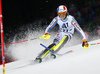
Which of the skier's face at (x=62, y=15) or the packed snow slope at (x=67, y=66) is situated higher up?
the skier's face at (x=62, y=15)

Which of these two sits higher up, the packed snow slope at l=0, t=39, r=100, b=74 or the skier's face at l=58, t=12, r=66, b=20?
the skier's face at l=58, t=12, r=66, b=20

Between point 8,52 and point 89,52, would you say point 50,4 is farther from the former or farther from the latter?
point 89,52

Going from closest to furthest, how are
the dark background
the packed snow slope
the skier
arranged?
1. the packed snow slope
2. the skier
3. the dark background

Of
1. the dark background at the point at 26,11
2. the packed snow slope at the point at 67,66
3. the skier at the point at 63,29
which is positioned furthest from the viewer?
the dark background at the point at 26,11

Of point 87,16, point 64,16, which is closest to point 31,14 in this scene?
point 64,16

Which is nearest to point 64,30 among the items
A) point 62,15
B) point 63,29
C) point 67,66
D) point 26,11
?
point 63,29

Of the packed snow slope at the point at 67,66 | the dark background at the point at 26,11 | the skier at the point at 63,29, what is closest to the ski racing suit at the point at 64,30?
the skier at the point at 63,29

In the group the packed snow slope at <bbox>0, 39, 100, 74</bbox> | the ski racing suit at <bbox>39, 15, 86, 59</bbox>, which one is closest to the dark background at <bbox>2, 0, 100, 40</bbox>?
the ski racing suit at <bbox>39, 15, 86, 59</bbox>

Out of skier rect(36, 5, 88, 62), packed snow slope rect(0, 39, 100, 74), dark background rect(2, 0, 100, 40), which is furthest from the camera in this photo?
dark background rect(2, 0, 100, 40)

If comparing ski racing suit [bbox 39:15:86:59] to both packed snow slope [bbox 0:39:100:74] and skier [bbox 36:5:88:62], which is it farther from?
packed snow slope [bbox 0:39:100:74]

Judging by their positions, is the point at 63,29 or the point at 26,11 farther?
the point at 26,11

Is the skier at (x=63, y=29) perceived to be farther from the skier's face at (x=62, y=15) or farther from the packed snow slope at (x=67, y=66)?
the packed snow slope at (x=67, y=66)

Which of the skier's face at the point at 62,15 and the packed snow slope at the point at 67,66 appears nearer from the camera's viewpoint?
the packed snow slope at the point at 67,66

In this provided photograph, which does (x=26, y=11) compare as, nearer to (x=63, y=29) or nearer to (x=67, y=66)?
(x=63, y=29)
